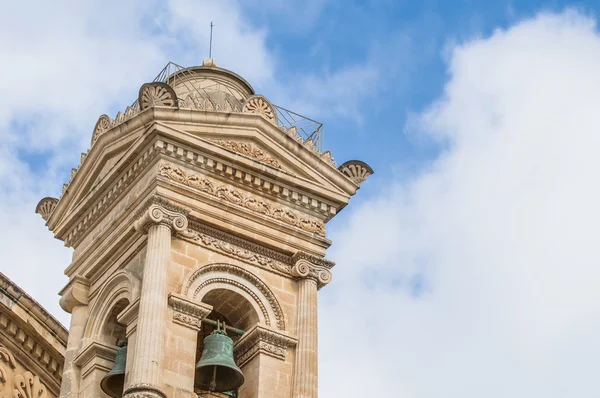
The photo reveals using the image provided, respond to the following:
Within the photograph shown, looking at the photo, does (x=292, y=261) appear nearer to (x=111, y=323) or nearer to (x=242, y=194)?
(x=242, y=194)

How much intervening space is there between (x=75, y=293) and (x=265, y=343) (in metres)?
3.47

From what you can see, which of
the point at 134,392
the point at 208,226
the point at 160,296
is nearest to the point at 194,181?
the point at 208,226

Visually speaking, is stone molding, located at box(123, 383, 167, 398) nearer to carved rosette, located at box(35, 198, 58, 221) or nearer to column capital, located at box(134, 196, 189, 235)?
column capital, located at box(134, 196, 189, 235)

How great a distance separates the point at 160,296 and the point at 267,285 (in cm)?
229

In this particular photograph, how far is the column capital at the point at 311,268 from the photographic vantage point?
2702 cm

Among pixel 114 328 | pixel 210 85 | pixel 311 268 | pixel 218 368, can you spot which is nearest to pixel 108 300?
pixel 114 328

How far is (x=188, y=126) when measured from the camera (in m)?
27.1

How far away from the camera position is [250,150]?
90.7 feet

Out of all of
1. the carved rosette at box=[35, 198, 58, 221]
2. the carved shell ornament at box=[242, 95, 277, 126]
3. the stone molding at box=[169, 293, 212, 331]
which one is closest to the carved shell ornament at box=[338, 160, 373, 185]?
the carved shell ornament at box=[242, 95, 277, 126]

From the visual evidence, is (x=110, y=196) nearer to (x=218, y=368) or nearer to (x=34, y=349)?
(x=34, y=349)

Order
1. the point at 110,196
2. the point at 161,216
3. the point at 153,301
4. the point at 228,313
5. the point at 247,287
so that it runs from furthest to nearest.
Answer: the point at 110,196
the point at 228,313
the point at 247,287
the point at 161,216
the point at 153,301

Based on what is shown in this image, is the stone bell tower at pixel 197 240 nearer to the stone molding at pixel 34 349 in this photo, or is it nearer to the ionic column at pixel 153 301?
the ionic column at pixel 153 301

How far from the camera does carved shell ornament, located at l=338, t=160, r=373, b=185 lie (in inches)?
1130

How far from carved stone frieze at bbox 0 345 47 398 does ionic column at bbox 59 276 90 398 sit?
1161 millimetres
